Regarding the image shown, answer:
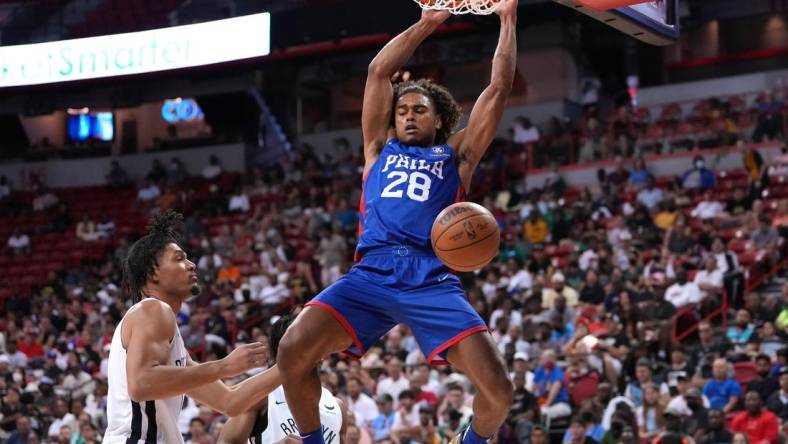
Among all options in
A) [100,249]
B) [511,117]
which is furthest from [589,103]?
[100,249]

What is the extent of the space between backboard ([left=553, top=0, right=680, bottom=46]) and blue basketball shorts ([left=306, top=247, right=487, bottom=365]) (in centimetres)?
208

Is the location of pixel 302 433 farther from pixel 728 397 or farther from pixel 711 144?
pixel 711 144

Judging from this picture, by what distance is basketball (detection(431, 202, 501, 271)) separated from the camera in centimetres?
535

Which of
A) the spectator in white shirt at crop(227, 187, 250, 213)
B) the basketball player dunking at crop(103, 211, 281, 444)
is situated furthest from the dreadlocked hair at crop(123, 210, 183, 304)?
the spectator in white shirt at crop(227, 187, 250, 213)

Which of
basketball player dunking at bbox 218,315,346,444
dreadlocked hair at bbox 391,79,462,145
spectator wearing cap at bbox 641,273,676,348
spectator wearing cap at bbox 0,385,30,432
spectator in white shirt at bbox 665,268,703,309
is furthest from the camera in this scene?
spectator wearing cap at bbox 0,385,30,432

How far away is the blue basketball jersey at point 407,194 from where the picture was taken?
560 centimetres

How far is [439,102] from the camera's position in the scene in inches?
237

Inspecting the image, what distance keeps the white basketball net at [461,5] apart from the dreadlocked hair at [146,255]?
1882 millimetres

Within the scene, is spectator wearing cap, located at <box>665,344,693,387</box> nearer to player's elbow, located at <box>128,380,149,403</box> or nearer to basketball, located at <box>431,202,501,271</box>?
basketball, located at <box>431,202,501,271</box>

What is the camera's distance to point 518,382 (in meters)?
12.0

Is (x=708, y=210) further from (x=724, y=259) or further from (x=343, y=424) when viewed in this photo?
(x=343, y=424)

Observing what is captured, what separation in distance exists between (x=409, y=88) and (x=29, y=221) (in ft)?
72.0

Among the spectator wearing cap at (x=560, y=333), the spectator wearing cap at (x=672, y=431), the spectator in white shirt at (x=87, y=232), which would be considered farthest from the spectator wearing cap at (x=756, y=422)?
the spectator in white shirt at (x=87, y=232)

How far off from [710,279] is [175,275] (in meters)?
10.2
